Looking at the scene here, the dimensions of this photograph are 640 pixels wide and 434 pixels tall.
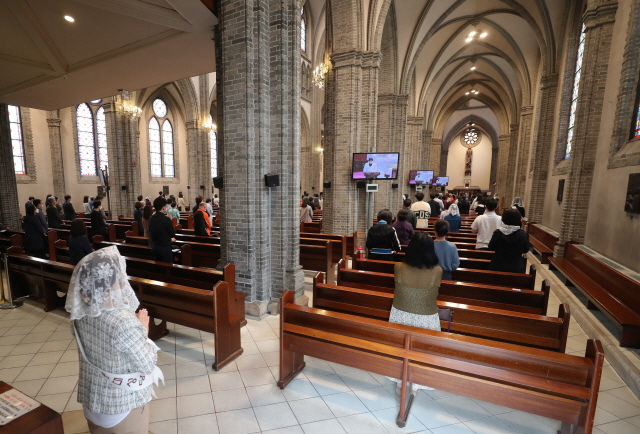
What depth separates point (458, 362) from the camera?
92.2 inches

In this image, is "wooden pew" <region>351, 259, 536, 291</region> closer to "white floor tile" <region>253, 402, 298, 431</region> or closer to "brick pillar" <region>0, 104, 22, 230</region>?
"white floor tile" <region>253, 402, 298, 431</region>

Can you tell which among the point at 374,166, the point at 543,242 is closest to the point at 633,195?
the point at 543,242

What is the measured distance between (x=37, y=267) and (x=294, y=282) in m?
4.27

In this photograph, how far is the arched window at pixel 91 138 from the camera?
16188 mm

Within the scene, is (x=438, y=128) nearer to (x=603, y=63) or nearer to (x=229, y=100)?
(x=603, y=63)

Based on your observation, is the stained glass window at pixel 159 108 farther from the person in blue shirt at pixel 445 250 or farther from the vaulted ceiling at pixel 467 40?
the person in blue shirt at pixel 445 250

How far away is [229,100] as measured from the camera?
479 centimetres

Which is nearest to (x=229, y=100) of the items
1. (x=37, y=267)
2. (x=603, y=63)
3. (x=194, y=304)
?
(x=194, y=304)

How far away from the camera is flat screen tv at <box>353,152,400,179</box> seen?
27.7 feet

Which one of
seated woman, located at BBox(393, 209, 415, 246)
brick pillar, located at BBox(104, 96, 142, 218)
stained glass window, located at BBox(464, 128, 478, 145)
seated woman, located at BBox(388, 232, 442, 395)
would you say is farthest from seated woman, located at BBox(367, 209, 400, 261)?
stained glass window, located at BBox(464, 128, 478, 145)

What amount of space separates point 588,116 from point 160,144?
21.6 m

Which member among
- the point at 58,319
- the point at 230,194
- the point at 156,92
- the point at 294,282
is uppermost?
the point at 156,92

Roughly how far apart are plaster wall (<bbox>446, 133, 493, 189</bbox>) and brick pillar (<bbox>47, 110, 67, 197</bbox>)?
1343 inches

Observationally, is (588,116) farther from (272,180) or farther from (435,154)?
(435,154)
